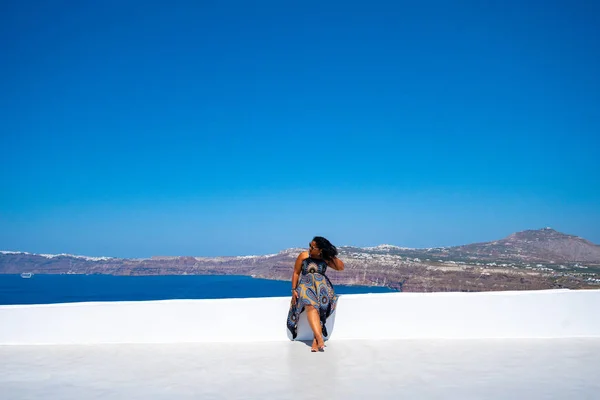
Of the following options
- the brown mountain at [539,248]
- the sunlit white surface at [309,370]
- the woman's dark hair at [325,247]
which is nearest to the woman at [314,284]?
the woman's dark hair at [325,247]

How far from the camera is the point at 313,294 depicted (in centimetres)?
486

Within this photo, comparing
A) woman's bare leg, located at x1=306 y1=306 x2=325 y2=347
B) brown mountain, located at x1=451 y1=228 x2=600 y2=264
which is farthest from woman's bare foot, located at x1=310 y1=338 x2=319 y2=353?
brown mountain, located at x1=451 y1=228 x2=600 y2=264

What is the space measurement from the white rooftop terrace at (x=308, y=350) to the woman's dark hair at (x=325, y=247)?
1.75 feet

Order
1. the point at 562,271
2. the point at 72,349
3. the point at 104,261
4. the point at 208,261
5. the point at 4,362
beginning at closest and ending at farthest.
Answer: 1. the point at 4,362
2. the point at 72,349
3. the point at 562,271
4. the point at 208,261
5. the point at 104,261

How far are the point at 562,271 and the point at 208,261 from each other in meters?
55.0

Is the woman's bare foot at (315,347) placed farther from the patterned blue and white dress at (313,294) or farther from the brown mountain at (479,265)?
the brown mountain at (479,265)

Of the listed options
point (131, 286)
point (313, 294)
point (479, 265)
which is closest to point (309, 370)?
point (313, 294)

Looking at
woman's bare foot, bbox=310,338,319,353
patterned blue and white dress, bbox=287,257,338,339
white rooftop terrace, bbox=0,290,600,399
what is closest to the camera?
white rooftop terrace, bbox=0,290,600,399

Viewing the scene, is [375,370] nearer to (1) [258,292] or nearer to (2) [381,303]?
(2) [381,303]

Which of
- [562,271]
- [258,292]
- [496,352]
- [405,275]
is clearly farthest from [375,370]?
[258,292]

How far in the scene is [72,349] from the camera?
4789mm

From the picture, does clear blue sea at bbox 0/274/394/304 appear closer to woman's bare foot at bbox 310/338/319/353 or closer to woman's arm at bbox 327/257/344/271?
woman's arm at bbox 327/257/344/271

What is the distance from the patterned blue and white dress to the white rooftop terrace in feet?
0.60

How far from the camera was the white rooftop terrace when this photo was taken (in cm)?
326
